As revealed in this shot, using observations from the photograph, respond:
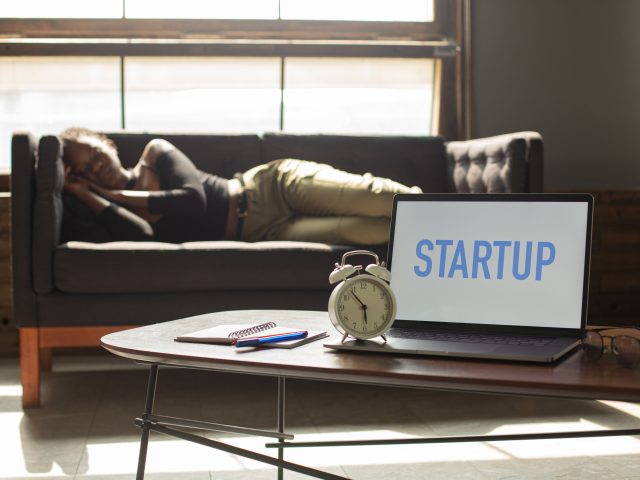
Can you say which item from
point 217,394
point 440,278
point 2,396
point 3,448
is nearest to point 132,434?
point 3,448

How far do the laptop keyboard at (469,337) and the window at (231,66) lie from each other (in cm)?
254

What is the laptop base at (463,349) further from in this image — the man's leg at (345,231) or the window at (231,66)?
the window at (231,66)

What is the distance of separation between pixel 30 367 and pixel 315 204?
116 cm

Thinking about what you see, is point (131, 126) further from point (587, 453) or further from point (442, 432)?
point (587, 453)

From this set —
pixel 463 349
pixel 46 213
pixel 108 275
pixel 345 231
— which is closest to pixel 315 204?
pixel 345 231

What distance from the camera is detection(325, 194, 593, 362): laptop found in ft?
4.69

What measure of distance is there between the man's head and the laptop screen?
6.10 ft

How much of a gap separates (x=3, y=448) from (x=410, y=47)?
2606mm

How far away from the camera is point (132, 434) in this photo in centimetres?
236

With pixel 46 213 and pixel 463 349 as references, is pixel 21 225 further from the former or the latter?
pixel 463 349

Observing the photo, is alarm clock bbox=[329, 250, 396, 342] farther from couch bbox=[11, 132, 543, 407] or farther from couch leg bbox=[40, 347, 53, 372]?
couch leg bbox=[40, 347, 53, 372]

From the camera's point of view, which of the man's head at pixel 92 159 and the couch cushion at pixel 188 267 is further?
the man's head at pixel 92 159

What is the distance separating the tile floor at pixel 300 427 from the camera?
6.71ft

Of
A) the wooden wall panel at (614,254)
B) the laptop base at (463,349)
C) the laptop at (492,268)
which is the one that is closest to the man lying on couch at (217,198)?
the wooden wall panel at (614,254)
